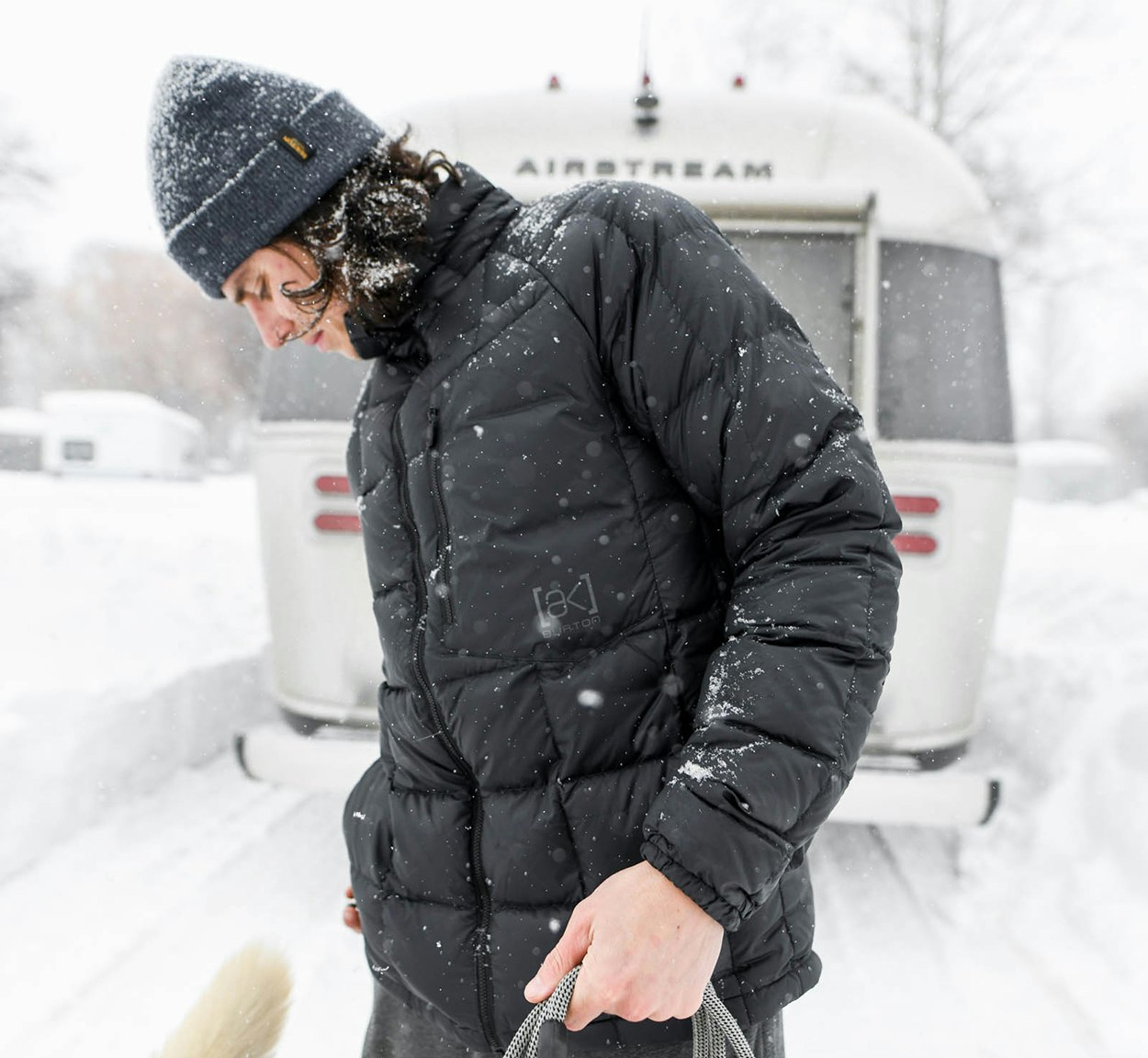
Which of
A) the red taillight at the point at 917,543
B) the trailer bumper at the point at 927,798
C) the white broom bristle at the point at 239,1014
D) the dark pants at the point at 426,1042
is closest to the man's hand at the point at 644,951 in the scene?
the dark pants at the point at 426,1042

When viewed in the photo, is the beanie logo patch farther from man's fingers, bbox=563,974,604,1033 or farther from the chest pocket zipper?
man's fingers, bbox=563,974,604,1033

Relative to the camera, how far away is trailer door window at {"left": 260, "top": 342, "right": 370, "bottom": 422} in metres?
3.50

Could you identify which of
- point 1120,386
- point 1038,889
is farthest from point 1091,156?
point 1120,386

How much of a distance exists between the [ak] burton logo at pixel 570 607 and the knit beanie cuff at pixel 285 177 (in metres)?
0.70

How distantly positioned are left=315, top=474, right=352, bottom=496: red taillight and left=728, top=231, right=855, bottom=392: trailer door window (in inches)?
68.0

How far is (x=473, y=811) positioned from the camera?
1.30 metres

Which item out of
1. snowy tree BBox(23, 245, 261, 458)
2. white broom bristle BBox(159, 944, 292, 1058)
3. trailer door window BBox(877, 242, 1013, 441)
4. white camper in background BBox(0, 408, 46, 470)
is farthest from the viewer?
snowy tree BBox(23, 245, 261, 458)

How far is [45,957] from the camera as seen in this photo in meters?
3.10

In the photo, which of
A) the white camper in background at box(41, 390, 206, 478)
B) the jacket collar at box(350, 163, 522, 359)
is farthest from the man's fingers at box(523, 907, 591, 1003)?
the white camper in background at box(41, 390, 206, 478)

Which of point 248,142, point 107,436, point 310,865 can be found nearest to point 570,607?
point 248,142

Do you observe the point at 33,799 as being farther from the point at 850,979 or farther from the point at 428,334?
the point at 428,334

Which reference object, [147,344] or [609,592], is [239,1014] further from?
[147,344]

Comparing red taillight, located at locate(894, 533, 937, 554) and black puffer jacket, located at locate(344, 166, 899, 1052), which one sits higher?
black puffer jacket, located at locate(344, 166, 899, 1052)

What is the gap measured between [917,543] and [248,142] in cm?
268
